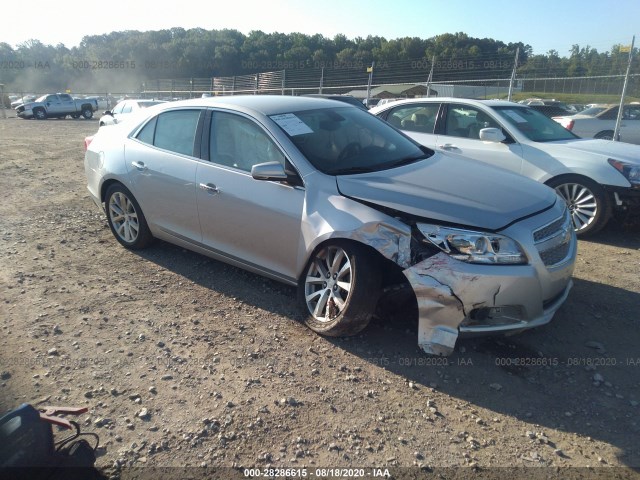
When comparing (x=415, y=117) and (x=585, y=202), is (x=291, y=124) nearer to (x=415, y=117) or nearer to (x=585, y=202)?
(x=415, y=117)

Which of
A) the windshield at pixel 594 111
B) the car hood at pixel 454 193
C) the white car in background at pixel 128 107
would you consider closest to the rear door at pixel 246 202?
the car hood at pixel 454 193

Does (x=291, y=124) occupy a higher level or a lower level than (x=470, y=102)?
lower

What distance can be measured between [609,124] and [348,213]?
12780mm

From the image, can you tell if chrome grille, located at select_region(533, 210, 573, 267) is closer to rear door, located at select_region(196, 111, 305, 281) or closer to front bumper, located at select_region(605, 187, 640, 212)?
rear door, located at select_region(196, 111, 305, 281)

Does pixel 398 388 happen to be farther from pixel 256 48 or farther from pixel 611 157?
pixel 256 48

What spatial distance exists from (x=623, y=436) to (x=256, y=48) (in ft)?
182

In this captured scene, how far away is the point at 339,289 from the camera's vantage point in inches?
135

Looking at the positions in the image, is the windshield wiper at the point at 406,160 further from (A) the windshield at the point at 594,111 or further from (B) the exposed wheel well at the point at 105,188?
(A) the windshield at the point at 594,111

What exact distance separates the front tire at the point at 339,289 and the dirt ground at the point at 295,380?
0.15 meters

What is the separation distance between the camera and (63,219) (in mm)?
6402

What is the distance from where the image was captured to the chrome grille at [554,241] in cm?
320

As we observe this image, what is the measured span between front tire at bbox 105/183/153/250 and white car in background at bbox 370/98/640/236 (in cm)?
385

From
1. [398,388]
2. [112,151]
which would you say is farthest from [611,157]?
[112,151]

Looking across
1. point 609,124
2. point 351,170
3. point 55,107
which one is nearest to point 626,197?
point 351,170
